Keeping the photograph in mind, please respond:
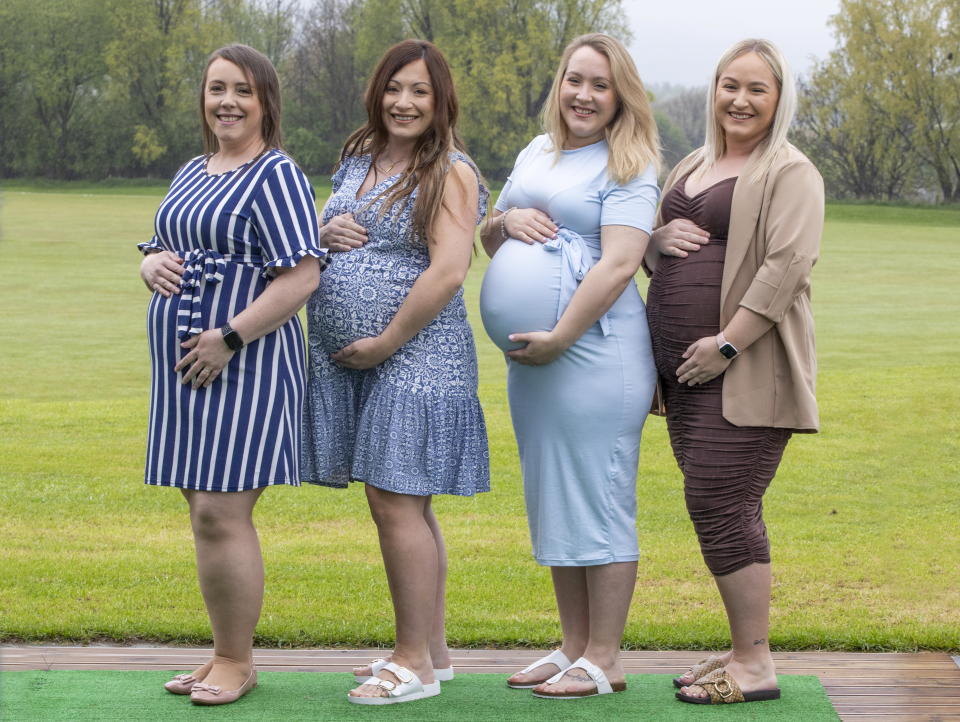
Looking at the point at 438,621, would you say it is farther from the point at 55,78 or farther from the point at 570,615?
the point at 55,78

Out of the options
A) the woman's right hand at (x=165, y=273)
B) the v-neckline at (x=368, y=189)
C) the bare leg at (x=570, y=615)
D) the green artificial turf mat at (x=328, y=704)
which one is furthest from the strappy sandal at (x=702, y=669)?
the woman's right hand at (x=165, y=273)

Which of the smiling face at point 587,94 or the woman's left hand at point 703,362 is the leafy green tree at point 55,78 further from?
the woman's left hand at point 703,362

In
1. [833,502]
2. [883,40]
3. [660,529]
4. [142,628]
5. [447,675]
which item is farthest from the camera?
[883,40]

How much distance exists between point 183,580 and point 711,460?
98.2 inches

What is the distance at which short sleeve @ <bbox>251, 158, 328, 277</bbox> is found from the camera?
3.39 metres

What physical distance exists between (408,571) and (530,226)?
100cm

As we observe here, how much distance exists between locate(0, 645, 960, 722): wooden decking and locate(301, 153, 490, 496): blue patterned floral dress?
73 cm

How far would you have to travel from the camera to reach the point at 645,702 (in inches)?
141

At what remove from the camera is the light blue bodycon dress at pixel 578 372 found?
3.50m

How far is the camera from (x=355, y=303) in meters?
3.54

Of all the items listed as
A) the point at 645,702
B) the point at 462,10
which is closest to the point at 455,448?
the point at 645,702

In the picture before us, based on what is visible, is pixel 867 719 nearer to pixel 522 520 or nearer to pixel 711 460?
pixel 711 460

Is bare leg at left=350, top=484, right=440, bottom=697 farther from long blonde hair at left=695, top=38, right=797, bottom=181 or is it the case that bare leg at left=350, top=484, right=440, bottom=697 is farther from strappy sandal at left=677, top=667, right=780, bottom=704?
long blonde hair at left=695, top=38, right=797, bottom=181

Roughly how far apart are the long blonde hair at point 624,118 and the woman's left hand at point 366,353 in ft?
2.52
